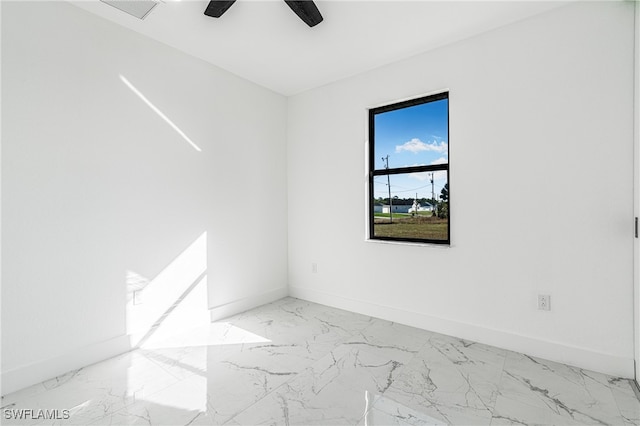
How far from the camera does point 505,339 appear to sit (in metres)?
2.44

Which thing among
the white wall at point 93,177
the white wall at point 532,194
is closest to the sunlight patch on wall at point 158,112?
the white wall at point 93,177

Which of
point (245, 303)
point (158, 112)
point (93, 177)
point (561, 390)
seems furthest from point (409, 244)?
point (93, 177)

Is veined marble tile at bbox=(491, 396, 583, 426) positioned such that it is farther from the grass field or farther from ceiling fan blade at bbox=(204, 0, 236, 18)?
ceiling fan blade at bbox=(204, 0, 236, 18)

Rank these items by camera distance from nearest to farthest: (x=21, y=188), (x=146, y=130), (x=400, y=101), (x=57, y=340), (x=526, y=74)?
(x=21, y=188), (x=57, y=340), (x=526, y=74), (x=146, y=130), (x=400, y=101)

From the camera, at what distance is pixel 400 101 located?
304 cm

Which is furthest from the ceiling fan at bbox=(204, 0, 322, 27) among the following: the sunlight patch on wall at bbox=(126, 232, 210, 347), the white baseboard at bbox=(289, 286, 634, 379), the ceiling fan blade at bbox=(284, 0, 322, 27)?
the white baseboard at bbox=(289, 286, 634, 379)

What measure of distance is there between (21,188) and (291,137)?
2622 mm

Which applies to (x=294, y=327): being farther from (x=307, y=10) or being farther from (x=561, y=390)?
(x=307, y=10)

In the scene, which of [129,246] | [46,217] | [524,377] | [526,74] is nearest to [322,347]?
[524,377]

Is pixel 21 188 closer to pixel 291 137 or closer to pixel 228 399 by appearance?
pixel 228 399

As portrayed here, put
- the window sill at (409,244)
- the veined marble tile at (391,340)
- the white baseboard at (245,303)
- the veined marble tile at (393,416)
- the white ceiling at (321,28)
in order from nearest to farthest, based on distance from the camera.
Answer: the veined marble tile at (393,416), the white ceiling at (321,28), the veined marble tile at (391,340), the window sill at (409,244), the white baseboard at (245,303)

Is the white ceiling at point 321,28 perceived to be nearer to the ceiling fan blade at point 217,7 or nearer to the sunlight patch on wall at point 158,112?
the ceiling fan blade at point 217,7

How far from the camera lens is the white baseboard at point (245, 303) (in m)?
3.14

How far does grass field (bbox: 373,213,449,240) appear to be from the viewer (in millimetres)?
2915
